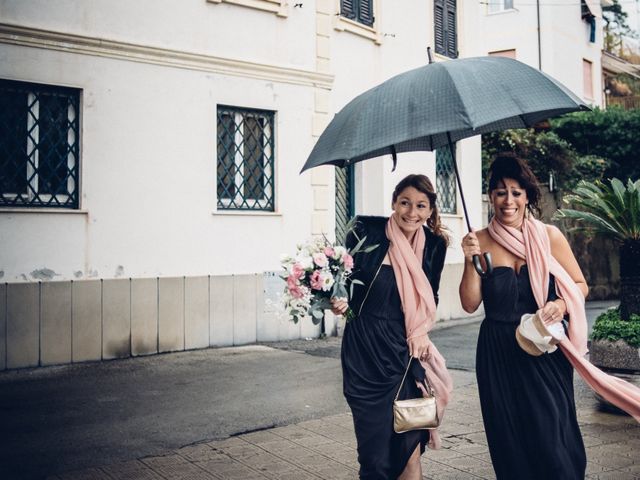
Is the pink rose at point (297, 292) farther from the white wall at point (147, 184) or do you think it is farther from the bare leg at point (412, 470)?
the white wall at point (147, 184)

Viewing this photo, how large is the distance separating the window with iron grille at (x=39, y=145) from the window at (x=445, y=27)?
7808 mm

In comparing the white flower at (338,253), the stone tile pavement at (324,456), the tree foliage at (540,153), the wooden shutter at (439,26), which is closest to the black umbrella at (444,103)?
the white flower at (338,253)

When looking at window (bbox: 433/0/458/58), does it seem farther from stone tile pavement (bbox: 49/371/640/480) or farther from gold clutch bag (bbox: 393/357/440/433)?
gold clutch bag (bbox: 393/357/440/433)

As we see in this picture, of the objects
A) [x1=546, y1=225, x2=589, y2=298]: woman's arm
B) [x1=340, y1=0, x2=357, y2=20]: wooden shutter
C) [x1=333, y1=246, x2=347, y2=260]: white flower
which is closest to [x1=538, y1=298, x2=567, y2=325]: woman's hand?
[x1=546, y1=225, x2=589, y2=298]: woman's arm

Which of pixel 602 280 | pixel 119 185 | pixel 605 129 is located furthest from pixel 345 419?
pixel 605 129

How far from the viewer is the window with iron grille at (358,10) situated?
11586mm

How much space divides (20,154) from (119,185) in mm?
1234

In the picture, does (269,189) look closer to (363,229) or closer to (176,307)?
(176,307)

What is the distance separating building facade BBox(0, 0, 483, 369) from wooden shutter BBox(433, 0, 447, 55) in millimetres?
2562

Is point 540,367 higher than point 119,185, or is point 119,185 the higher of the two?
point 119,185

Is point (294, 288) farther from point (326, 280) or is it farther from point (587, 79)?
point (587, 79)

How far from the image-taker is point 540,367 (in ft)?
11.9

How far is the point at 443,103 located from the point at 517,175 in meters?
0.61

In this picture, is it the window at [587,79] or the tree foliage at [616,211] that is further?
the window at [587,79]
